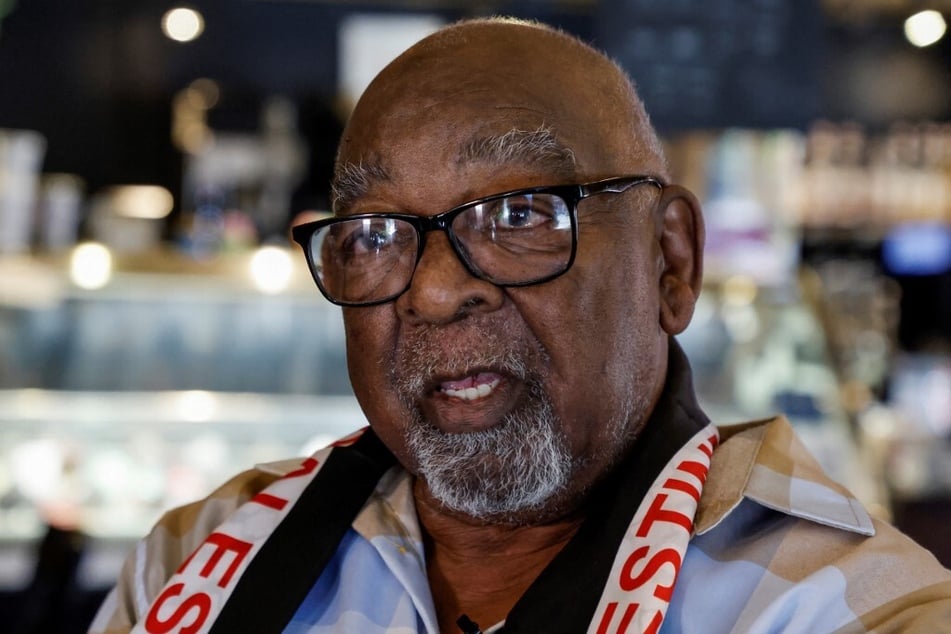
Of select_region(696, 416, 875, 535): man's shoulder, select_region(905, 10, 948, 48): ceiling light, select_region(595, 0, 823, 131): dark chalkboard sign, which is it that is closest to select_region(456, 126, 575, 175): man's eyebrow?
select_region(696, 416, 875, 535): man's shoulder

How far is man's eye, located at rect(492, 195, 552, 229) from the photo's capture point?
129 centimetres

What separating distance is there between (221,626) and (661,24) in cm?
268

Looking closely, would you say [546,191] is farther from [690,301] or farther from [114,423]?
[114,423]

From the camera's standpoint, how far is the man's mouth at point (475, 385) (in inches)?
50.4

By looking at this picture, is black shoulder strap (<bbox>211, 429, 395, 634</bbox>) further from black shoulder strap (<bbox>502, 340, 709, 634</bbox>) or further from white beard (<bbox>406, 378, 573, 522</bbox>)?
black shoulder strap (<bbox>502, 340, 709, 634</bbox>)

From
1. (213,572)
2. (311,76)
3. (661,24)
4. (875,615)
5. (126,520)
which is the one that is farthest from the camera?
(311,76)

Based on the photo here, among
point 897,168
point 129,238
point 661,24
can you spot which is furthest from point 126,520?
point 897,168

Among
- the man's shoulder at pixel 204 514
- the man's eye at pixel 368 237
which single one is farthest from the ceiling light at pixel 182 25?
the man's eye at pixel 368 237

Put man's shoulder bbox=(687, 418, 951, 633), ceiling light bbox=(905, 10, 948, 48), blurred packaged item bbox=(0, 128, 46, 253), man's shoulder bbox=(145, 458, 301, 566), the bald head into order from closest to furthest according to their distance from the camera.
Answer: man's shoulder bbox=(687, 418, 951, 633) → the bald head → man's shoulder bbox=(145, 458, 301, 566) → blurred packaged item bbox=(0, 128, 46, 253) → ceiling light bbox=(905, 10, 948, 48)

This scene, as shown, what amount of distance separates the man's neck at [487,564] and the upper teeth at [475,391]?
0.21 m

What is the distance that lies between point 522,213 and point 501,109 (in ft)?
0.42

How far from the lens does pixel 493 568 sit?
4.66 ft

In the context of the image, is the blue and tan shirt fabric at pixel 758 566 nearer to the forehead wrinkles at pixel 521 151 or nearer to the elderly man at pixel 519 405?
the elderly man at pixel 519 405

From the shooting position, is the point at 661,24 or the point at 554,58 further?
the point at 661,24
